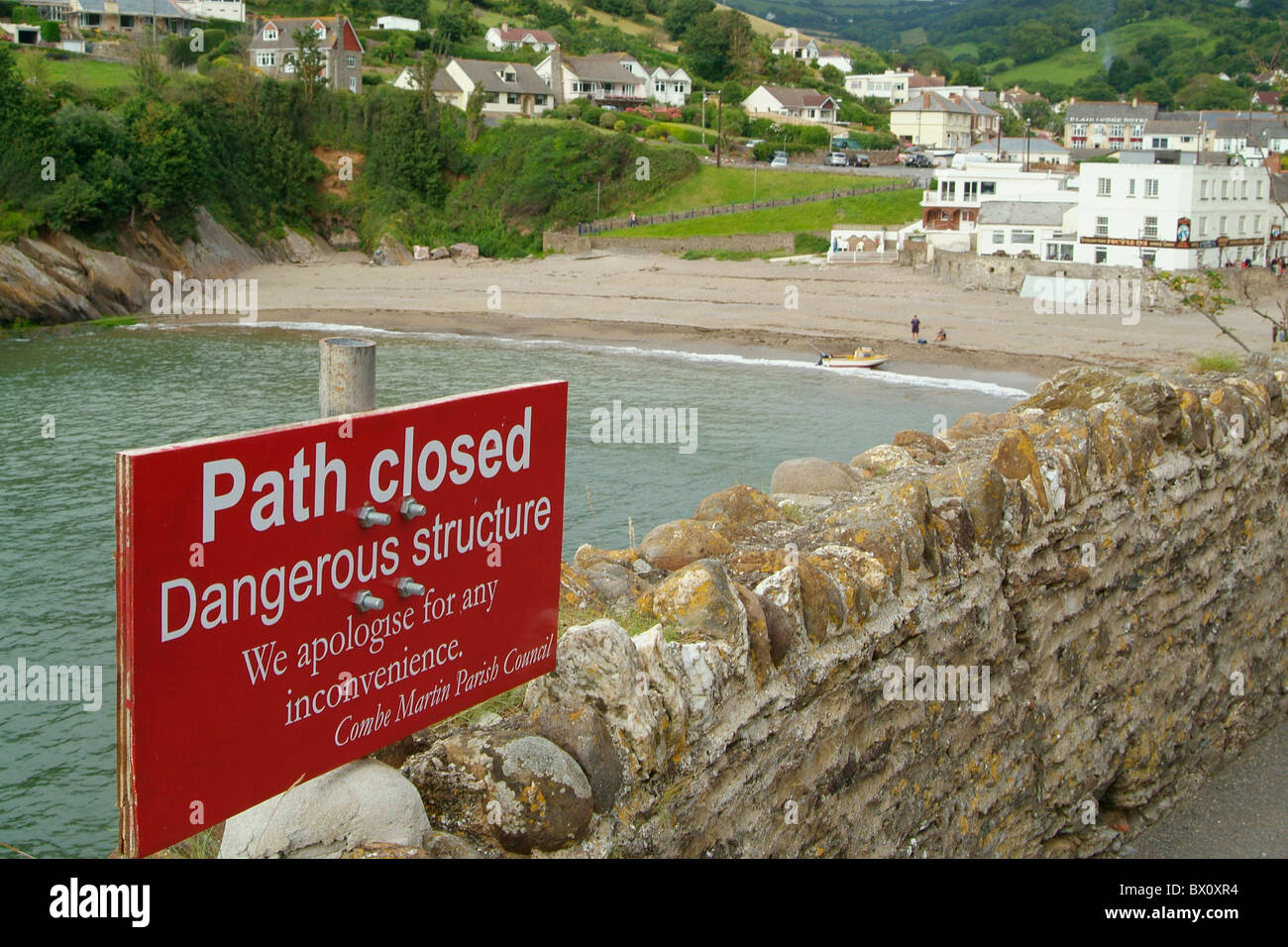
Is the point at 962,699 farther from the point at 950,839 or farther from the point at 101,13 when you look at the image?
the point at 101,13

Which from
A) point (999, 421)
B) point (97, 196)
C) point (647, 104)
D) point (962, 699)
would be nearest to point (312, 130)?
point (97, 196)

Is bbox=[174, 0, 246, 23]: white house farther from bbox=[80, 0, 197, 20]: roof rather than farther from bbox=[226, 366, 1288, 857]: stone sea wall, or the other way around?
bbox=[226, 366, 1288, 857]: stone sea wall

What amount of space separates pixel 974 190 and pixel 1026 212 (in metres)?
5.84

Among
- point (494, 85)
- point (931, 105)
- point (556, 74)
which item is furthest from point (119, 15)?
point (931, 105)

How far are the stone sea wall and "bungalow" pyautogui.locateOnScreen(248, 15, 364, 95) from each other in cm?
8315

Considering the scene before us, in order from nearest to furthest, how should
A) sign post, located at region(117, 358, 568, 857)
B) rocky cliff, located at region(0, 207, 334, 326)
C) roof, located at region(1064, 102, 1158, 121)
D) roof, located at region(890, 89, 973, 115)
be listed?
1. sign post, located at region(117, 358, 568, 857)
2. rocky cliff, located at region(0, 207, 334, 326)
3. roof, located at region(890, 89, 973, 115)
4. roof, located at region(1064, 102, 1158, 121)

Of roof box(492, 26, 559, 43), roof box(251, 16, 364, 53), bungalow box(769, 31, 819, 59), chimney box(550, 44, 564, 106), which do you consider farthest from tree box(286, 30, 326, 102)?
bungalow box(769, 31, 819, 59)

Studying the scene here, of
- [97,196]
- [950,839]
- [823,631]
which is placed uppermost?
[97,196]

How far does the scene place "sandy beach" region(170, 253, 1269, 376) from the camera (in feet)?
147

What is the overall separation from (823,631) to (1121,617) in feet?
14.9

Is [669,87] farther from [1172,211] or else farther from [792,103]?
[1172,211]

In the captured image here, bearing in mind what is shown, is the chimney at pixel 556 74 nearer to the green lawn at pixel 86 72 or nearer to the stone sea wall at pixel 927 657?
the green lawn at pixel 86 72

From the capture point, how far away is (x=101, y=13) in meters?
95.9

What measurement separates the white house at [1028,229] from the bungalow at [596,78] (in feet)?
165
